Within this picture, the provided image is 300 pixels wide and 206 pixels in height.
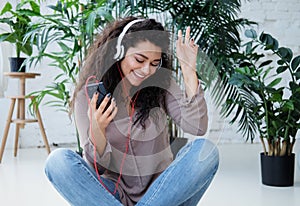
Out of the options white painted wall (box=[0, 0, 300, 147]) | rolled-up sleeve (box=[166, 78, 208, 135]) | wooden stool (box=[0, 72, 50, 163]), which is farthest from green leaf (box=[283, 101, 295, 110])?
white painted wall (box=[0, 0, 300, 147])

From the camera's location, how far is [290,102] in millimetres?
2176

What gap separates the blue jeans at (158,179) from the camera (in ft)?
4.06

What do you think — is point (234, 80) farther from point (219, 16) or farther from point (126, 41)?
point (126, 41)

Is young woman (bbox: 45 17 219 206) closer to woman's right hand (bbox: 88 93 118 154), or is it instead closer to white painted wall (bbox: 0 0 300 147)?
woman's right hand (bbox: 88 93 118 154)

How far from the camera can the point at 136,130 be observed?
1.29 m

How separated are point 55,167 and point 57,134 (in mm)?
2626

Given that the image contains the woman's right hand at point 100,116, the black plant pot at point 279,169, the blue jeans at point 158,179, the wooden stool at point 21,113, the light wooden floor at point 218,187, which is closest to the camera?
the woman's right hand at point 100,116

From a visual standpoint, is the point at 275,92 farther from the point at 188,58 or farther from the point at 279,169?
the point at 188,58

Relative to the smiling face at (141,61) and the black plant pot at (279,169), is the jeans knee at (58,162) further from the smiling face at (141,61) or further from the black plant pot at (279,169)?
the black plant pot at (279,169)

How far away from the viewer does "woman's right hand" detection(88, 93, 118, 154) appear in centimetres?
112

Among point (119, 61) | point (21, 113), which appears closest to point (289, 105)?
point (119, 61)

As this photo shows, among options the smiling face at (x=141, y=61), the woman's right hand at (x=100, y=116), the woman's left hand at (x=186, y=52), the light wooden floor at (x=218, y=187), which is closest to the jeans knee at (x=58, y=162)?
the woman's right hand at (x=100, y=116)

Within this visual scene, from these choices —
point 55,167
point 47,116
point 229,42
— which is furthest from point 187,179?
point 47,116

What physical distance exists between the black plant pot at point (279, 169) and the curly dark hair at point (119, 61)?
1.11 m
